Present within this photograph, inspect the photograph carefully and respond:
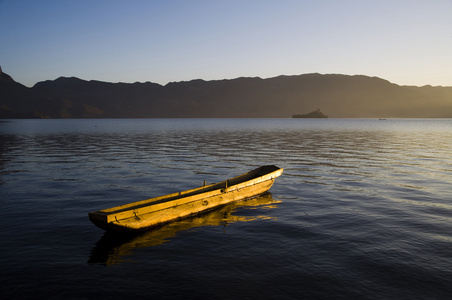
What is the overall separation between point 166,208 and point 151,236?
4.33 feet

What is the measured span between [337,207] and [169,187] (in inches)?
422

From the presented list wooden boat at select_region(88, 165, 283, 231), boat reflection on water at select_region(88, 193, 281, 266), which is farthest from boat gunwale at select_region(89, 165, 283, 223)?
boat reflection on water at select_region(88, 193, 281, 266)

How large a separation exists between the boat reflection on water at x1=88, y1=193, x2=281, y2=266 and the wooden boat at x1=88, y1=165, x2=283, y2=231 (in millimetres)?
301

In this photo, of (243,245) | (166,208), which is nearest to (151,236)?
(166,208)

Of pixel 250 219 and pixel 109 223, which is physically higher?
pixel 109 223

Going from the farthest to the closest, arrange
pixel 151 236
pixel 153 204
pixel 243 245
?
pixel 153 204 → pixel 151 236 → pixel 243 245

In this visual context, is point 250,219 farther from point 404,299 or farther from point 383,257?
point 404,299

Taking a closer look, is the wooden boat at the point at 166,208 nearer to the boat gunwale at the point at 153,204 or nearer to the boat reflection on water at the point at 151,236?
the boat gunwale at the point at 153,204

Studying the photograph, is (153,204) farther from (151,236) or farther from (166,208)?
(151,236)

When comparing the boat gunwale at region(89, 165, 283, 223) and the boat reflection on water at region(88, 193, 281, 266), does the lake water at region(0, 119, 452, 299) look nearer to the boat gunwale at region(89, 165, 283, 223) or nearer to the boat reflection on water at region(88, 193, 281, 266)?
the boat reflection on water at region(88, 193, 281, 266)

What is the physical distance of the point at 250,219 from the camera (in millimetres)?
14883

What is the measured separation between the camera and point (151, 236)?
12.3 metres

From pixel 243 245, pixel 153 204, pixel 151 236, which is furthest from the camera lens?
pixel 153 204

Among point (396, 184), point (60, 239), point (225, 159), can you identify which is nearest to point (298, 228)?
point (60, 239)
